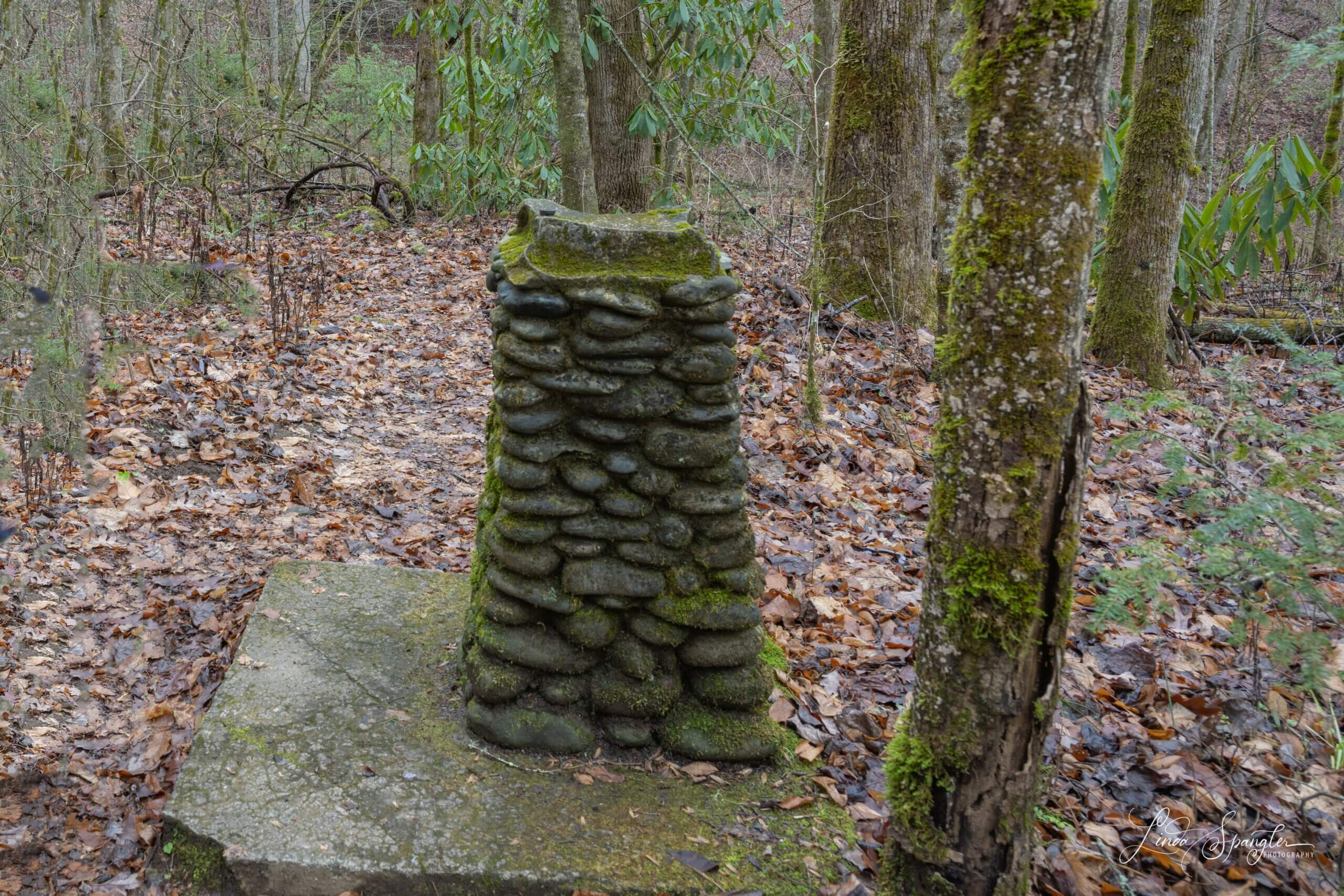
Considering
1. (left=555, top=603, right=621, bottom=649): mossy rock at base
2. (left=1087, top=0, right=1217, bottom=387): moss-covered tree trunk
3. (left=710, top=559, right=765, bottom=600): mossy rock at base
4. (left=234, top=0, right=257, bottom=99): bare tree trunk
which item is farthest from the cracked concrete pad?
(left=234, top=0, right=257, bottom=99): bare tree trunk

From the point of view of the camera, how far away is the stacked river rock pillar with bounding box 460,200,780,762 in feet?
11.0

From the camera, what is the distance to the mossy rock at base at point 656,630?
11.4ft

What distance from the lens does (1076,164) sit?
218 centimetres

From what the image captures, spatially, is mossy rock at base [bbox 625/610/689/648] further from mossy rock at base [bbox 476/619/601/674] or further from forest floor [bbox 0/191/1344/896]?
forest floor [bbox 0/191/1344/896]

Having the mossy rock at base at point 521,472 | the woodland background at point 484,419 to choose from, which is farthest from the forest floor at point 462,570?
the mossy rock at base at point 521,472

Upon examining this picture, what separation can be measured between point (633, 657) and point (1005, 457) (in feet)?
5.59

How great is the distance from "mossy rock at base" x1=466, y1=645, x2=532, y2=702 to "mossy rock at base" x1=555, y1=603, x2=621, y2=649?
0.24m

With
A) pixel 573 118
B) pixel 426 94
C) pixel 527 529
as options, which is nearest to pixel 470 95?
pixel 426 94

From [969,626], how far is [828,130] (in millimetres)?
6119

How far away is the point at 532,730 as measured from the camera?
3.47m

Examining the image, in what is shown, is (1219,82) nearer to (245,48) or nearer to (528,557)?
(245,48)

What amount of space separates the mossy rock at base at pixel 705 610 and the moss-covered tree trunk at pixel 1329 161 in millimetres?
8956

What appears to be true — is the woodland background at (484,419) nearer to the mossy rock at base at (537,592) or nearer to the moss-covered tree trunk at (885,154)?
the moss-covered tree trunk at (885,154)

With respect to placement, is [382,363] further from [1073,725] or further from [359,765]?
[1073,725]
